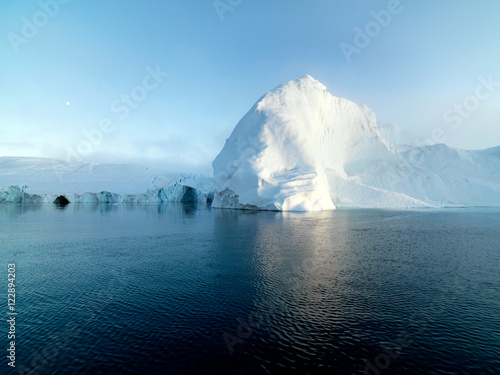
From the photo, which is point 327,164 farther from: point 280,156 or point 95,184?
point 95,184

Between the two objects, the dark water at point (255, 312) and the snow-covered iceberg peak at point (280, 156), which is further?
the snow-covered iceberg peak at point (280, 156)

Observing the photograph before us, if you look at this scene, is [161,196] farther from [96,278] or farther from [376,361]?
[376,361]

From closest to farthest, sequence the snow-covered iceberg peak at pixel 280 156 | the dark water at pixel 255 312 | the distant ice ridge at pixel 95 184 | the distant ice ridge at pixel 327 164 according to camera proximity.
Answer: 1. the dark water at pixel 255 312
2. the snow-covered iceberg peak at pixel 280 156
3. the distant ice ridge at pixel 327 164
4. the distant ice ridge at pixel 95 184

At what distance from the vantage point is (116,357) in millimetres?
5363

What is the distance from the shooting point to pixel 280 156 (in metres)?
46.0

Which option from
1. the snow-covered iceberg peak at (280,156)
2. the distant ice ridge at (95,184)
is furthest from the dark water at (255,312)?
the distant ice ridge at (95,184)

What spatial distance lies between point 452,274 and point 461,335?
517cm

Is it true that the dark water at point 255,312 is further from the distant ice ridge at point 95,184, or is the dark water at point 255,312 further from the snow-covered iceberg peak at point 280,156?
the distant ice ridge at point 95,184

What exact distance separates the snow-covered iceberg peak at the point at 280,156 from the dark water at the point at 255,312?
27366 millimetres

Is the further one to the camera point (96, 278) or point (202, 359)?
point (96, 278)

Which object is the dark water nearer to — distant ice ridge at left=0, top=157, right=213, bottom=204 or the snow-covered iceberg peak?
the snow-covered iceberg peak

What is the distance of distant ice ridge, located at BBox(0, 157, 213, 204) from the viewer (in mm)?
78312

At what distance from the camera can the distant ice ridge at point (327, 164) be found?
42.8m

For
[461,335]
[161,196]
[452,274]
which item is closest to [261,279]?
[461,335]
